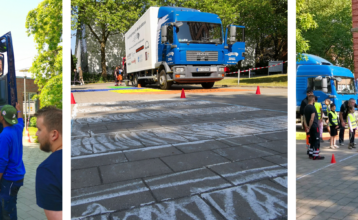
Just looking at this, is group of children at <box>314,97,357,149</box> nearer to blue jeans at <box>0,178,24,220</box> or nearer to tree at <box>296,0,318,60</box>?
tree at <box>296,0,318,60</box>

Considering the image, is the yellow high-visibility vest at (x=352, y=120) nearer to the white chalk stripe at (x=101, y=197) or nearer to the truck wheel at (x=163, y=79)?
the truck wheel at (x=163, y=79)

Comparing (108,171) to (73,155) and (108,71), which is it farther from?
(108,71)

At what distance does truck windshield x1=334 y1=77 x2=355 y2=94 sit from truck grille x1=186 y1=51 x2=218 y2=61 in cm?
796

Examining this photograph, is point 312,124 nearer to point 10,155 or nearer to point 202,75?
point 202,75

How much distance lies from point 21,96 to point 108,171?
2.90 ft

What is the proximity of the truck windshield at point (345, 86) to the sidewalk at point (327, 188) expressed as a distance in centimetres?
319

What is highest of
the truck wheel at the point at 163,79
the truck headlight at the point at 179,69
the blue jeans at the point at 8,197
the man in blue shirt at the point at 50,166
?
the truck headlight at the point at 179,69

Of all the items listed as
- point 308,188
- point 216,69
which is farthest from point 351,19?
point 216,69

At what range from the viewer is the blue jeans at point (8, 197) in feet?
6.96

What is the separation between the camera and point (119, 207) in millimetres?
1662

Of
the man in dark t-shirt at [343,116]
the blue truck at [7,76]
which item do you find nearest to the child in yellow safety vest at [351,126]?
the man in dark t-shirt at [343,116]

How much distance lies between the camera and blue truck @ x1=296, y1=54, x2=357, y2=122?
9.74 meters

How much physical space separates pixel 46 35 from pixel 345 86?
33.0 ft

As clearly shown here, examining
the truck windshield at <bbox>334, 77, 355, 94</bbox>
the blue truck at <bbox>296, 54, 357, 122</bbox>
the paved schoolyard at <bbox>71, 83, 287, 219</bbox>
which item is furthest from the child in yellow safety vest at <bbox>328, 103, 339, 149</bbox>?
the paved schoolyard at <bbox>71, 83, 287, 219</bbox>
